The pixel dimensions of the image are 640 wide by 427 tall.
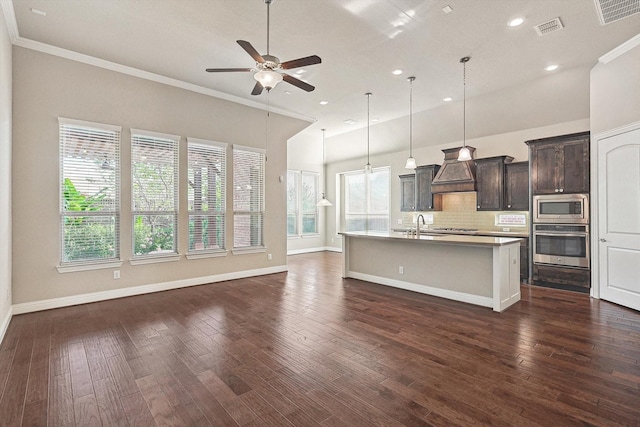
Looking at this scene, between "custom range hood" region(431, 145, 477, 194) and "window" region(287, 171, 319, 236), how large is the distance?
14.4 ft

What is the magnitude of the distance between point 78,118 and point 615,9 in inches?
267

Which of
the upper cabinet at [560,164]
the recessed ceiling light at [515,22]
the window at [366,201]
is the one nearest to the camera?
the recessed ceiling light at [515,22]

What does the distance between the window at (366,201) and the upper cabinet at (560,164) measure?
412 cm

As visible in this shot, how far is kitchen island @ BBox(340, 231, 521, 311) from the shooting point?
167 inches

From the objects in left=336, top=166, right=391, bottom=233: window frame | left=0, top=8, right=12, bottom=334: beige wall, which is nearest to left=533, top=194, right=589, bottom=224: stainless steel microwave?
left=336, top=166, right=391, bottom=233: window frame

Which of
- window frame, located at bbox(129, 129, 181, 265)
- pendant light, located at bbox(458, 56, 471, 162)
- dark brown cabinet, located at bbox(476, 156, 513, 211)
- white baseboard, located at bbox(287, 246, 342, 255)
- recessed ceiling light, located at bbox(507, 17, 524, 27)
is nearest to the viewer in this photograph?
recessed ceiling light, located at bbox(507, 17, 524, 27)

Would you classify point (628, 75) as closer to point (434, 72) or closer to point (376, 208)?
point (434, 72)

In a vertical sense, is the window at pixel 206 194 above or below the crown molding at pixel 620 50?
below

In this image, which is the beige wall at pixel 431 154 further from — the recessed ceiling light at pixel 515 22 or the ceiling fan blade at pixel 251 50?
the ceiling fan blade at pixel 251 50

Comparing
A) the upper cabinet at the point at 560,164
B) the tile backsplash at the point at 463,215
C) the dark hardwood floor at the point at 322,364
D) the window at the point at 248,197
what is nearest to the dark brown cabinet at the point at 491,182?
the tile backsplash at the point at 463,215

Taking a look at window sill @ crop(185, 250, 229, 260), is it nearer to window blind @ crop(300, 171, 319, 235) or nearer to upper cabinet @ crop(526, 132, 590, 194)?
window blind @ crop(300, 171, 319, 235)

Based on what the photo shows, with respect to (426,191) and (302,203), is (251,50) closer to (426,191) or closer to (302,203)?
(426,191)

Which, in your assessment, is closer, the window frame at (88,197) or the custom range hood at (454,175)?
the window frame at (88,197)

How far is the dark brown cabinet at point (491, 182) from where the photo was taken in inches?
254
